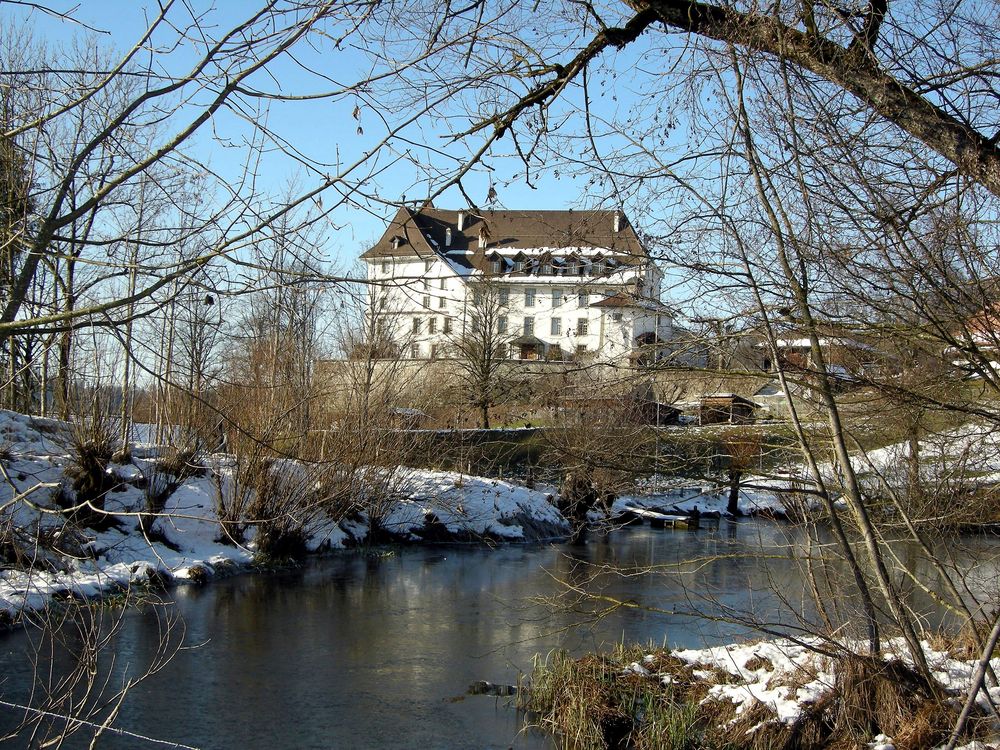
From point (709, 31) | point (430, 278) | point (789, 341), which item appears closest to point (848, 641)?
point (789, 341)

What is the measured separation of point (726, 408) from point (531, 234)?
2262mm

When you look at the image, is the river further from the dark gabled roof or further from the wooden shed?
the dark gabled roof

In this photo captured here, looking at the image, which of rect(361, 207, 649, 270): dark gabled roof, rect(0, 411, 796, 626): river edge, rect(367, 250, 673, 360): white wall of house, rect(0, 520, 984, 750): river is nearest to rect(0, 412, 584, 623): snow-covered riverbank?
rect(0, 411, 796, 626): river edge

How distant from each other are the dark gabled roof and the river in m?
2.17

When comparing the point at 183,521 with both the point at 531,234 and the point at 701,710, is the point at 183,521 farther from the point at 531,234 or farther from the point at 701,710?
the point at 531,234

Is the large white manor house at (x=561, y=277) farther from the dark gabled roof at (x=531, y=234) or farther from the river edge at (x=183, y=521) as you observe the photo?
the river edge at (x=183, y=521)

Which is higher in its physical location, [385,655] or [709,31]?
[709,31]

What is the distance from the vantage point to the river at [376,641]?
7707mm

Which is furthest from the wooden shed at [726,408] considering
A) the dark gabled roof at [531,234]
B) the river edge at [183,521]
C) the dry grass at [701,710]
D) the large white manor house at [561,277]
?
the dry grass at [701,710]

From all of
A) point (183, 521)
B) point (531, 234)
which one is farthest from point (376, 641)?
point (531, 234)

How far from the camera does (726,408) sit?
6047 mm

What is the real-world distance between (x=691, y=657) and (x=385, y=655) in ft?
11.2

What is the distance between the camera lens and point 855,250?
13.9 feet

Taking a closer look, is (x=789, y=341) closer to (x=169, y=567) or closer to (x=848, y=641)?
(x=848, y=641)
